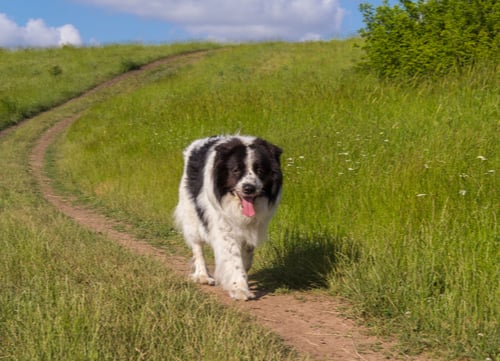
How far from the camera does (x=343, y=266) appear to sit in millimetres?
5848

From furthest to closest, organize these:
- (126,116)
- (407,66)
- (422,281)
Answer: (126,116) < (407,66) < (422,281)

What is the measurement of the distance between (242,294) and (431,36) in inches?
373

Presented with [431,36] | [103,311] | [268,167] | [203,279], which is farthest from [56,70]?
[103,311]

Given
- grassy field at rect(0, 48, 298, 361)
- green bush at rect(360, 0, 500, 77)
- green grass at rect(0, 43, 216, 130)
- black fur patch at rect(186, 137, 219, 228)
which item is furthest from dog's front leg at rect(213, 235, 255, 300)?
green grass at rect(0, 43, 216, 130)

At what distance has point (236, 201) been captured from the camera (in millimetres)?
5801

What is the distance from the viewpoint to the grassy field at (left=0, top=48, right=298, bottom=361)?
3.66m

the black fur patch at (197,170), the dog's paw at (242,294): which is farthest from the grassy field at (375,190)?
the black fur patch at (197,170)

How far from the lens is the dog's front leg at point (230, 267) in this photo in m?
5.84

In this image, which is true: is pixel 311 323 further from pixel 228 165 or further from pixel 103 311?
pixel 103 311

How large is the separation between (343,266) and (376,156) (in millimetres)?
2156

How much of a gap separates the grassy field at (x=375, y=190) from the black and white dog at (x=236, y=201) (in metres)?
0.58

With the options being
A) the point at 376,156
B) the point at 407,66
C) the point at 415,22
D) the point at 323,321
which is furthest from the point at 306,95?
the point at 323,321

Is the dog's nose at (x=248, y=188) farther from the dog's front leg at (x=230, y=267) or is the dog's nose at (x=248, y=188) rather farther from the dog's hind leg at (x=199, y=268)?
the dog's hind leg at (x=199, y=268)

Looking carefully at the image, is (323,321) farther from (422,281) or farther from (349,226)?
(349,226)
